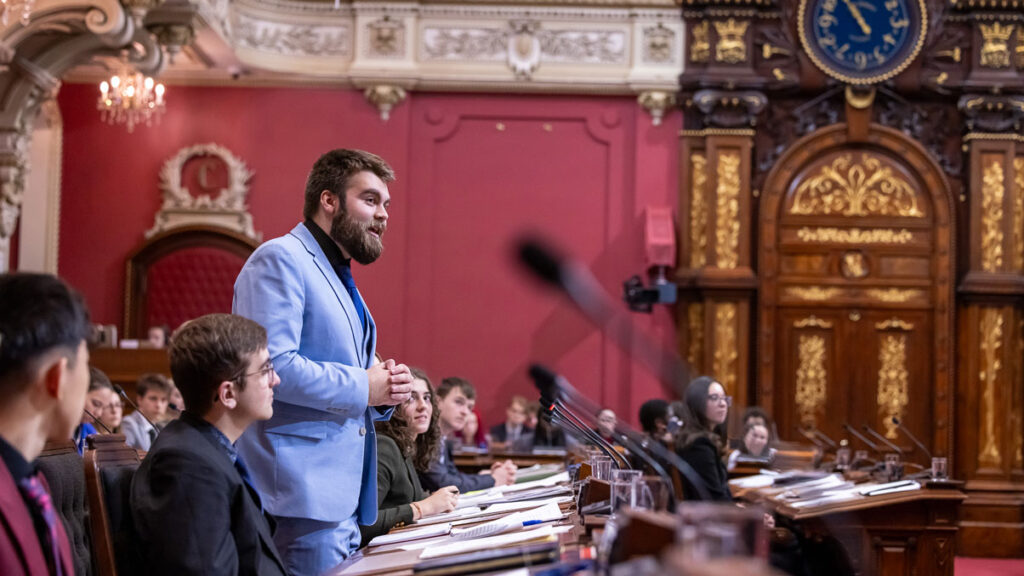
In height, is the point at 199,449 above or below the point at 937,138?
below

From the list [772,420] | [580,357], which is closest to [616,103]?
[580,357]

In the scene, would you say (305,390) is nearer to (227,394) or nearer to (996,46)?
(227,394)

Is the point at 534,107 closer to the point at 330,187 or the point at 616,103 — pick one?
the point at 616,103

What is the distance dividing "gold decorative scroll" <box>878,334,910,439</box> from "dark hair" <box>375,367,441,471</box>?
5.97 metres

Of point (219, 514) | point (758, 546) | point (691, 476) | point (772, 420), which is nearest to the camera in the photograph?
point (758, 546)

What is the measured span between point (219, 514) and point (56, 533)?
424 mm

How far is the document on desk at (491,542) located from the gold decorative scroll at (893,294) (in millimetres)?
7781

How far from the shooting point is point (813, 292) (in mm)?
9883

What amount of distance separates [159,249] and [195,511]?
7948mm

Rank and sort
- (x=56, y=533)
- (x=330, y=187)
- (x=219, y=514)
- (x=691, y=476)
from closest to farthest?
(x=56, y=533)
(x=691, y=476)
(x=219, y=514)
(x=330, y=187)

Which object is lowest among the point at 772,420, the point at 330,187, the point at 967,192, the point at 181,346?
the point at 772,420

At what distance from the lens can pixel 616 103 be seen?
32.9 ft

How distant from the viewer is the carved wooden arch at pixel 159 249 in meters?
9.75

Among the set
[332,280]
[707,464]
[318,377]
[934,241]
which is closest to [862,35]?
[934,241]
